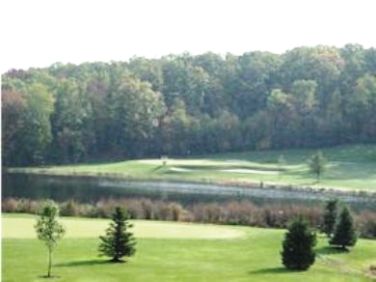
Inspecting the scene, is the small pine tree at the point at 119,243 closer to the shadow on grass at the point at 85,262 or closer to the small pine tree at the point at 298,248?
the shadow on grass at the point at 85,262

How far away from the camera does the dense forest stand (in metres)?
112

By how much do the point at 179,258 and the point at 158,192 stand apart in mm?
41141

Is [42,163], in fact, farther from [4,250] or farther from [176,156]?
[4,250]

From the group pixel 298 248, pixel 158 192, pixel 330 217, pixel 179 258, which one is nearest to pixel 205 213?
pixel 330 217

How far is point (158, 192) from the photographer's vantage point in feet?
226

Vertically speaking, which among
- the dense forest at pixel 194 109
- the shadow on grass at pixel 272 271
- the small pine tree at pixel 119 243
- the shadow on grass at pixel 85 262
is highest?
the dense forest at pixel 194 109

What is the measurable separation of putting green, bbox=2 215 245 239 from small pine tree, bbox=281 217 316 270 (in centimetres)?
732

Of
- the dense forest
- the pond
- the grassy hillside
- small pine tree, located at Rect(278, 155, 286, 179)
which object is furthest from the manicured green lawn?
the dense forest

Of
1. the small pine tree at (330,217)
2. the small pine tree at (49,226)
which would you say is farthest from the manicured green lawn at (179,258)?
the small pine tree at (330,217)

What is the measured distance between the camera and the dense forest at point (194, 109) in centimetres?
11206

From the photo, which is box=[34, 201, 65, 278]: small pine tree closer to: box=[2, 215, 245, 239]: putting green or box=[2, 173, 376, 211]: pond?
box=[2, 215, 245, 239]: putting green

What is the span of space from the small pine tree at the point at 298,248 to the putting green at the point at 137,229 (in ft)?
24.0

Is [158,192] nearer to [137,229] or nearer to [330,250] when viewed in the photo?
[137,229]

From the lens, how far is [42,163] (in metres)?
111
